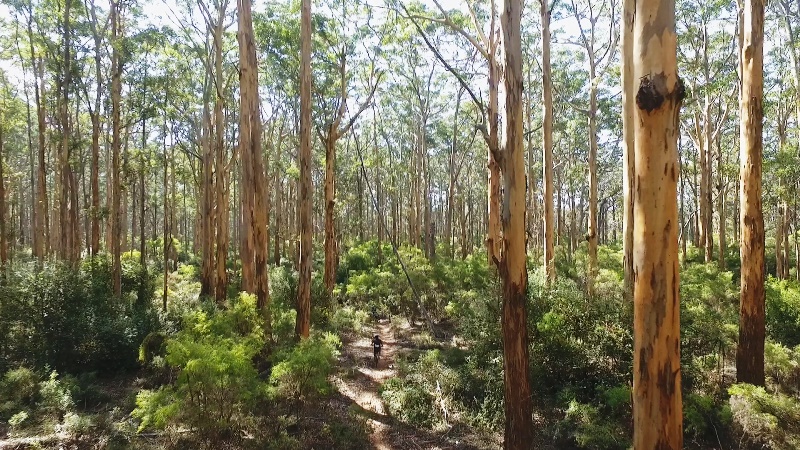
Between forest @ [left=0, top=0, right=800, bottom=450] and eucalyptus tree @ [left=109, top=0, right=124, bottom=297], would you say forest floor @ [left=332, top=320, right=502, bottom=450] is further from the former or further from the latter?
eucalyptus tree @ [left=109, top=0, right=124, bottom=297]

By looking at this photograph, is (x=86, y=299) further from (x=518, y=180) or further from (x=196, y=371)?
(x=518, y=180)

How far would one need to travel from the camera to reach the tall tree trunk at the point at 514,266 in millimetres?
4832

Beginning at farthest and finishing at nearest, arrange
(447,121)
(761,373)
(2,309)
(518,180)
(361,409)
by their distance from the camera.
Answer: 1. (447,121)
2. (2,309)
3. (361,409)
4. (761,373)
5. (518,180)

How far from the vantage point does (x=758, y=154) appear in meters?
6.21

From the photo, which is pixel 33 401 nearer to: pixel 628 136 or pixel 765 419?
pixel 628 136

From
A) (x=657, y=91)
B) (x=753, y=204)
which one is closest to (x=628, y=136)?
(x=753, y=204)

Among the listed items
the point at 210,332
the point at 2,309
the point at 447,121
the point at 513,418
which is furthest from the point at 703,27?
the point at 2,309

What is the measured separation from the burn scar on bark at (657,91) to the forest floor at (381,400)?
491cm

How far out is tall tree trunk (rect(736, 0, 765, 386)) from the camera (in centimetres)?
616

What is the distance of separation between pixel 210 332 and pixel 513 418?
513cm

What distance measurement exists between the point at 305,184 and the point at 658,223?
738 cm

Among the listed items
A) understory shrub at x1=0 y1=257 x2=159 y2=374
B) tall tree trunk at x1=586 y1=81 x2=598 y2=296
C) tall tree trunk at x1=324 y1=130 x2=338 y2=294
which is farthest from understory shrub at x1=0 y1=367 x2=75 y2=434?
tall tree trunk at x1=586 y1=81 x2=598 y2=296

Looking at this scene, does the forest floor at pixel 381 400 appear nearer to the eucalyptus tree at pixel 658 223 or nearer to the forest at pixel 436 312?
the forest at pixel 436 312

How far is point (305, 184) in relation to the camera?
9.35 meters
